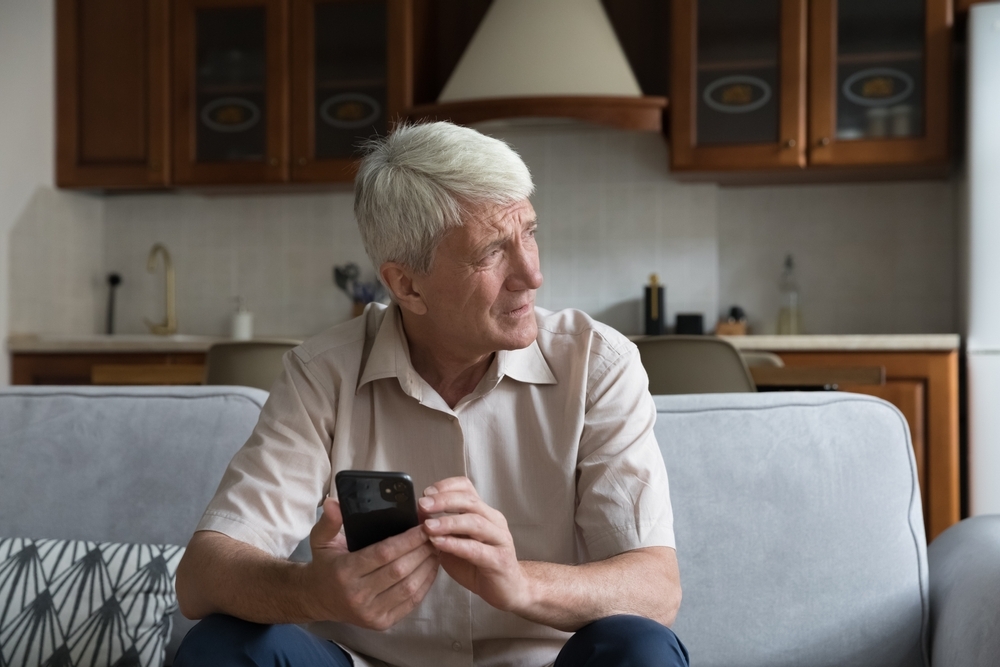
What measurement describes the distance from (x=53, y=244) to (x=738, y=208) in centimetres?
273

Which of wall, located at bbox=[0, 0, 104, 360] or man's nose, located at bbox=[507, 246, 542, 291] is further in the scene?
wall, located at bbox=[0, 0, 104, 360]

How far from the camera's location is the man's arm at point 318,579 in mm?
1075

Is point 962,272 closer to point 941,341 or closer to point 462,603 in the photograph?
point 941,341

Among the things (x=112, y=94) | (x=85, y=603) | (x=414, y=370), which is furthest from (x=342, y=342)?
(x=112, y=94)

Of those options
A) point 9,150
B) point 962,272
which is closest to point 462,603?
point 962,272

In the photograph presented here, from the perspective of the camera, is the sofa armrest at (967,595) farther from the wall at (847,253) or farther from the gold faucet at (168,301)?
the gold faucet at (168,301)

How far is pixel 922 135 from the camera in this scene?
3.55 meters

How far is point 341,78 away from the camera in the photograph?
13.3 feet

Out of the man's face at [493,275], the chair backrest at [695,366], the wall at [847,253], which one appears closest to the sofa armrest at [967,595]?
the man's face at [493,275]

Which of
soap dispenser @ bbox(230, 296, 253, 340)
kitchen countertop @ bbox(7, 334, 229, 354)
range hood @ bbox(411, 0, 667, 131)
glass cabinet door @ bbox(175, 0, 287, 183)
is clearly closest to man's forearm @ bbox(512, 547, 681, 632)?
range hood @ bbox(411, 0, 667, 131)

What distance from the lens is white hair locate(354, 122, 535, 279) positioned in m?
1.31

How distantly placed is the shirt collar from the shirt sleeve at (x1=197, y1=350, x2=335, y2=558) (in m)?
0.07

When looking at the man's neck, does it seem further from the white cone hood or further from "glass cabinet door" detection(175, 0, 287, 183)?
"glass cabinet door" detection(175, 0, 287, 183)

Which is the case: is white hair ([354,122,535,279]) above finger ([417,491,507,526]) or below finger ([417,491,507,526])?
above
